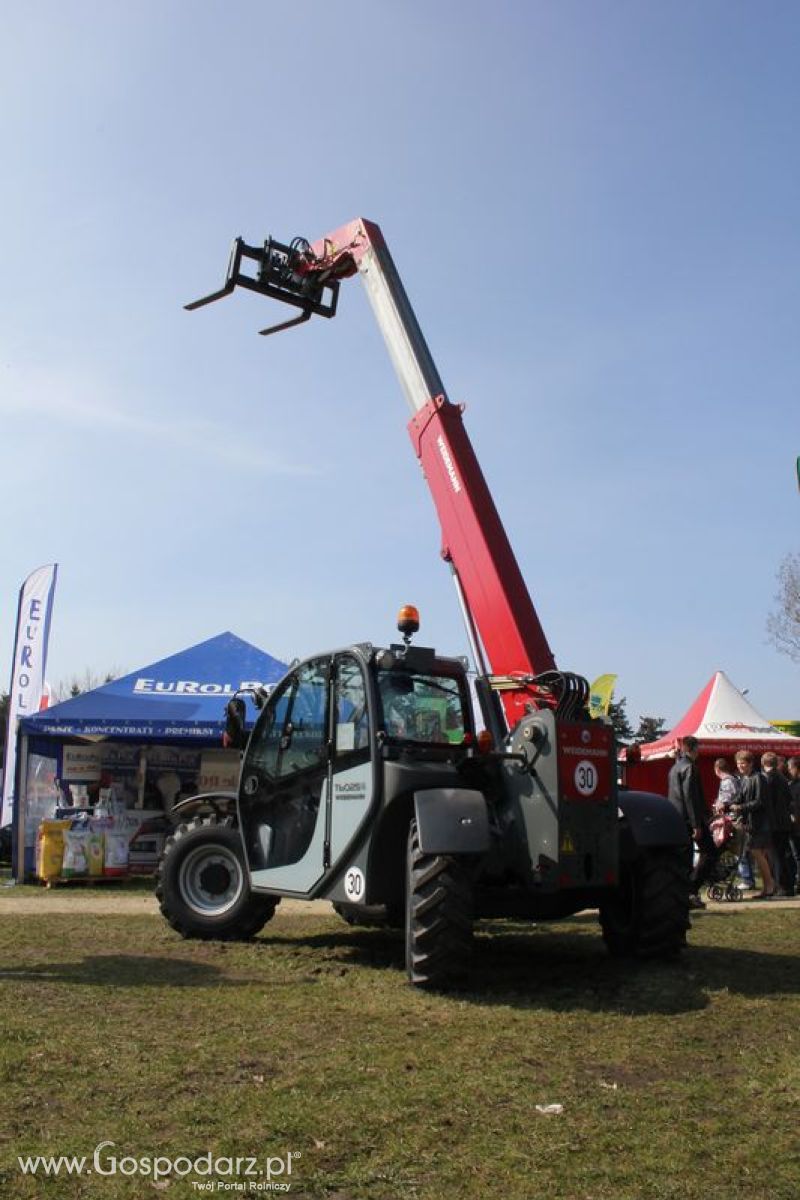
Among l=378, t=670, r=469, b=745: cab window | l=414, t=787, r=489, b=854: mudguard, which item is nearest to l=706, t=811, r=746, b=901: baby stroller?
l=378, t=670, r=469, b=745: cab window

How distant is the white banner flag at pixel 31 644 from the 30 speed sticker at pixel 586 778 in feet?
44.4

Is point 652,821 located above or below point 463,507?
below

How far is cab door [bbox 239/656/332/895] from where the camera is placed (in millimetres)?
7773

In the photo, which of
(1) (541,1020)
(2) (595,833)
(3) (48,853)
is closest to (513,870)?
(2) (595,833)

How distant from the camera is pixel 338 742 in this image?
762cm

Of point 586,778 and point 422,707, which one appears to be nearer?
point 586,778

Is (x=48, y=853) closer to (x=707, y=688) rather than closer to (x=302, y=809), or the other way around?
(x=302, y=809)

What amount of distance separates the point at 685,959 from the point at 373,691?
307 cm

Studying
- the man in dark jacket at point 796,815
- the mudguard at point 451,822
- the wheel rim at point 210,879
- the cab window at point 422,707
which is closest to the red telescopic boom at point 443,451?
the cab window at point 422,707

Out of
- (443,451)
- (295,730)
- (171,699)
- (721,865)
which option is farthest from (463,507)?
(171,699)

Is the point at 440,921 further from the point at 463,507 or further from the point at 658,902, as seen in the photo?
the point at 463,507

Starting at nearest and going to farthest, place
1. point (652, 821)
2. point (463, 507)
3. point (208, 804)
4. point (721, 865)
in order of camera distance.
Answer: point (652, 821)
point (208, 804)
point (463, 507)
point (721, 865)

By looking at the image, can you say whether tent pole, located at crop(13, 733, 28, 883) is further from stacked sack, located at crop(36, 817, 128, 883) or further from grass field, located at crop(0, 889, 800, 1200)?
grass field, located at crop(0, 889, 800, 1200)

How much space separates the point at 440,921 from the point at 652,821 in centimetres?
191
